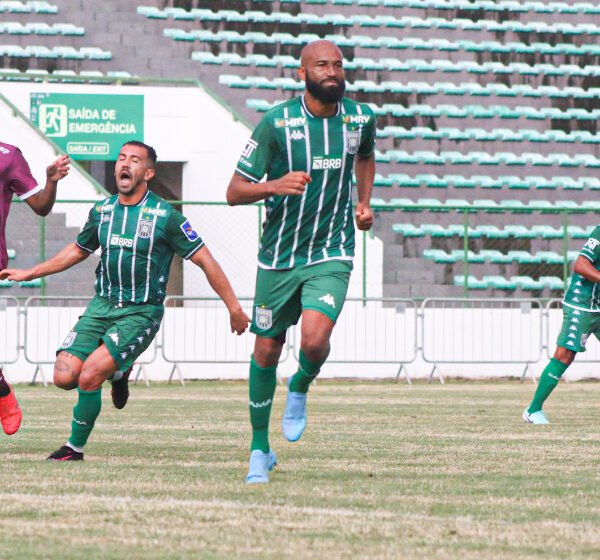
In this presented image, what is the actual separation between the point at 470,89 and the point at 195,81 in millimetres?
5315

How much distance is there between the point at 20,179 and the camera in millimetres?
8789

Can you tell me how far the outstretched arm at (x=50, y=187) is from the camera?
8.50 metres

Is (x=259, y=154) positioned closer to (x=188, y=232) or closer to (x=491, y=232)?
(x=188, y=232)

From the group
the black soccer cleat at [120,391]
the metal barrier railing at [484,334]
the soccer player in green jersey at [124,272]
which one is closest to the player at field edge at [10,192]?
the soccer player in green jersey at [124,272]

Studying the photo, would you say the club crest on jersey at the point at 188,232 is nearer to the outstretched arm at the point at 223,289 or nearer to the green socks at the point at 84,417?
the outstretched arm at the point at 223,289

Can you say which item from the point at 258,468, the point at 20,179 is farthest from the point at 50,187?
the point at 258,468

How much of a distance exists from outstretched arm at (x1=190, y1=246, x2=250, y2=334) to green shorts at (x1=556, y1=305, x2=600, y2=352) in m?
4.49

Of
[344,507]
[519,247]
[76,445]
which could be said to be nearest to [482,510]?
[344,507]

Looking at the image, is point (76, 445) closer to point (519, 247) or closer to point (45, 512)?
point (45, 512)

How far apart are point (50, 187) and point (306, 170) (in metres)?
2.08

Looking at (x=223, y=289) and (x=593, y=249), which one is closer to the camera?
(x=223, y=289)

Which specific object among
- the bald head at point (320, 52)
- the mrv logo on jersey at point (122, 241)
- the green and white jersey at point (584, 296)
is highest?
the bald head at point (320, 52)

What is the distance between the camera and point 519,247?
23.2 m

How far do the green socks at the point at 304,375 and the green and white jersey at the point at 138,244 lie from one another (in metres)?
1.27
